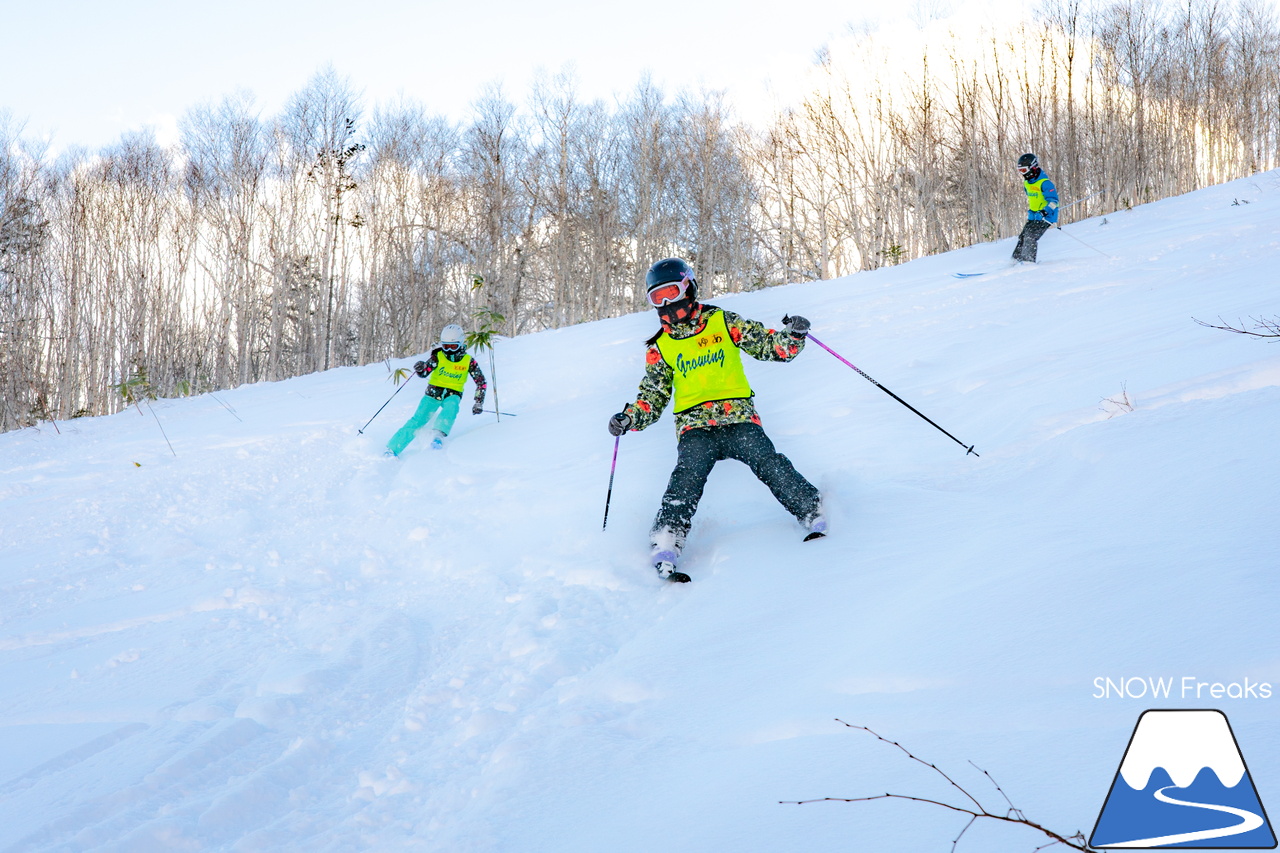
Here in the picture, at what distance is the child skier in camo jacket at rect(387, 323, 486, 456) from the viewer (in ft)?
21.6

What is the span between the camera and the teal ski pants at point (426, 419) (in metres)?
6.20

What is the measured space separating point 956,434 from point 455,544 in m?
2.94

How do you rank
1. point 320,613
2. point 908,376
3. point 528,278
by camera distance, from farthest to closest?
point 528,278 → point 908,376 → point 320,613

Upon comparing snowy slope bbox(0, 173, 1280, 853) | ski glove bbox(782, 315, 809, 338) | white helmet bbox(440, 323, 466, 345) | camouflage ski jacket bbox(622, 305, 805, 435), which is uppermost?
white helmet bbox(440, 323, 466, 345)

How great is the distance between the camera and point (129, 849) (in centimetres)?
163

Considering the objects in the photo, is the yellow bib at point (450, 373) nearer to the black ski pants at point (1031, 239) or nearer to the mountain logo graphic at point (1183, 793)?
the mountain logo graphic at point (1183, 793)

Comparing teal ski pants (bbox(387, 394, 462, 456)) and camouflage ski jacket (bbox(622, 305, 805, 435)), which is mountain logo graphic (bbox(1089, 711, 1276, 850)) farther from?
teal ski pants (bbox(387, 394, 462, 456))

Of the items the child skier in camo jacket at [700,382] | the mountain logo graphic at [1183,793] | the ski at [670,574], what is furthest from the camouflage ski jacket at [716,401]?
the mountain logo graphic at [1183,793]

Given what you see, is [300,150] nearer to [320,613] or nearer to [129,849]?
[320,613]

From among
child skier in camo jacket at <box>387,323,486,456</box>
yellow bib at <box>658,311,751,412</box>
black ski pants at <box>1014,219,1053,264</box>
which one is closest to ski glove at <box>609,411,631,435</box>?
yellow bib at <box>658,311,751,412</box>

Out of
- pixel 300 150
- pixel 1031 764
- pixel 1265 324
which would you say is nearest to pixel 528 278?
pixel 300 150

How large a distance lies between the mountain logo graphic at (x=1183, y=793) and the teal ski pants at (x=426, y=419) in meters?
5.82

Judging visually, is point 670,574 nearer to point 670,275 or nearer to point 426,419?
point 670,275

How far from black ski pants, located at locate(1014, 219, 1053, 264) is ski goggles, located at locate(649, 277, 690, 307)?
688 centimetres
